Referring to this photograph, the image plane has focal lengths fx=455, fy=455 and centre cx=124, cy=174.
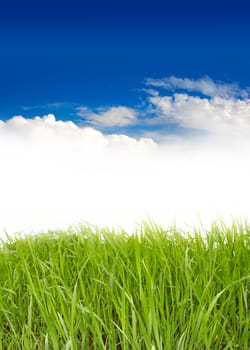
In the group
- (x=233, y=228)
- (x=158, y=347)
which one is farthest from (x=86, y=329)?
(x=233, y=228)

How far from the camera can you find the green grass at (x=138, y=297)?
166 cm

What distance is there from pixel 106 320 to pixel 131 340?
201 mm

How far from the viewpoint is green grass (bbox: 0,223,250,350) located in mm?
1660

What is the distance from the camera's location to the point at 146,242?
7.97ft

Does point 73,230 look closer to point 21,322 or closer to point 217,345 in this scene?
point 21,322

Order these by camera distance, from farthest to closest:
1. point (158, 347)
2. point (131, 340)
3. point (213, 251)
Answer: point (213, 251)
point (131, 340)
point (158, 347)

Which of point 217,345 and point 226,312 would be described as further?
point 226,312

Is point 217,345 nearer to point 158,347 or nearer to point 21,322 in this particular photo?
point 158,347

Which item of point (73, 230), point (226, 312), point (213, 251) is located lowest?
point (226, 312)

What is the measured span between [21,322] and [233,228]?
1.23m

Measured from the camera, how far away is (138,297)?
1855 mm

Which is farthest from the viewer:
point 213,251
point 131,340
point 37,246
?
point 37,246

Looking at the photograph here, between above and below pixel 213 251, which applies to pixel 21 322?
below

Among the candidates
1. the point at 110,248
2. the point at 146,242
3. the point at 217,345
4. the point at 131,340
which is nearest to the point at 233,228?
the point at 146,242
